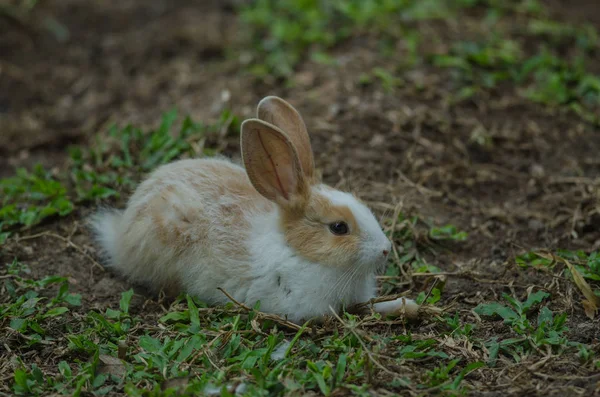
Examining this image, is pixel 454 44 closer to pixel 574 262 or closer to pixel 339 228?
pixel 574 262

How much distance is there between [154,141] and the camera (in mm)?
5852

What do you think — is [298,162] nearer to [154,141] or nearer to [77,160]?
[154,141]

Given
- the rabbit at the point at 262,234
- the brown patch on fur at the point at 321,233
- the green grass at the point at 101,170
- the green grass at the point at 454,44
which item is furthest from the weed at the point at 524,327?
the green grass at the point at 454,44

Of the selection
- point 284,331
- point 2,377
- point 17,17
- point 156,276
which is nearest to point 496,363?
point 284,331

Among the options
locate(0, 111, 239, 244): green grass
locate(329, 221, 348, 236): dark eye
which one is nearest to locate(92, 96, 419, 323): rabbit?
locate(329, 221, 348, 236): dark eye

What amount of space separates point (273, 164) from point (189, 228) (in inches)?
25.7

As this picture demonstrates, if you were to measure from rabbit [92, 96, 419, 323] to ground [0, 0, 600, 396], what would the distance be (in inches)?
6.7

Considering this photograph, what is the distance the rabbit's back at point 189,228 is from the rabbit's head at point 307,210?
236 millimetres

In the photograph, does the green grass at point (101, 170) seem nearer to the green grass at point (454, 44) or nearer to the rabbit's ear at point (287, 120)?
the rabbit's ear at point (287, 120)

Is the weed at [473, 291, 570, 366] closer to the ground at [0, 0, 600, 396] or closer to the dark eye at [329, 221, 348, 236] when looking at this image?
the ground at [0, 0, 600, 396]

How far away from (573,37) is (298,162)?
4696 mm

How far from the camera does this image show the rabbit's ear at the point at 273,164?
13.8 feet

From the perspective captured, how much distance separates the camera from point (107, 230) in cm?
502

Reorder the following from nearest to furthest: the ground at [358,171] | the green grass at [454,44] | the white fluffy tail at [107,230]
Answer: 1. the ground at [358,171]
2. the white fluffy tail at [107,230]
3. the green grass at [454,44]
